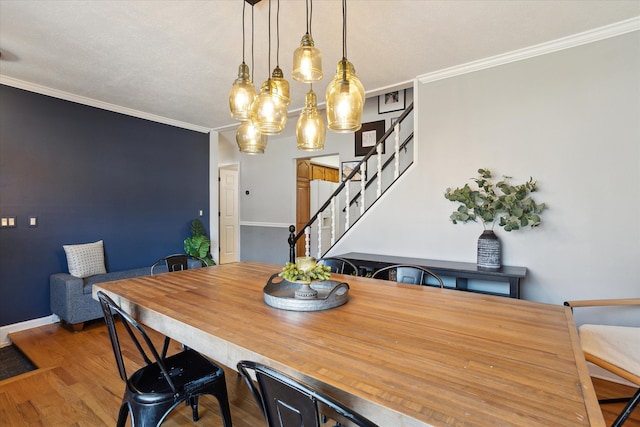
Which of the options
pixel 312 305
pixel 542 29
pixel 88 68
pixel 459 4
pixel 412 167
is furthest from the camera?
pixel 412 167

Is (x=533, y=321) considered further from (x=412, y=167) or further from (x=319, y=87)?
(x=319, y=87)

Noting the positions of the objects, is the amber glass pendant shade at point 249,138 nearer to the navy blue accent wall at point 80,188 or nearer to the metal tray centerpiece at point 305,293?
the metal tray centerpiece at point 305,293

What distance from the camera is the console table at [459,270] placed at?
2.45m

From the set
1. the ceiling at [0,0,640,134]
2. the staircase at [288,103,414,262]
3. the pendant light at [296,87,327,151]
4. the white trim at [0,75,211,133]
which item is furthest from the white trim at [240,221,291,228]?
the pendant light at [296,87,327,151]

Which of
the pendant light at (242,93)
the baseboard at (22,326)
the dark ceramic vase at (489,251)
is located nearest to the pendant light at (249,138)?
the pendant light at (242,93)

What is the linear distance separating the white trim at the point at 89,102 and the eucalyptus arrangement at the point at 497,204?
3.92m

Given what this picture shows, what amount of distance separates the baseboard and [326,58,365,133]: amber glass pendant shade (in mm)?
3892

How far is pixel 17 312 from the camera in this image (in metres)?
3.37

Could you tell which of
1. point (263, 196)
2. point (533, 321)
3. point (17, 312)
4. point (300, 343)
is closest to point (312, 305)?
point (300, 343)

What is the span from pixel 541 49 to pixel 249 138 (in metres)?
2.45

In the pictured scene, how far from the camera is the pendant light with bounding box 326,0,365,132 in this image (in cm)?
157

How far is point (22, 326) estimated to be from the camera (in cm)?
338

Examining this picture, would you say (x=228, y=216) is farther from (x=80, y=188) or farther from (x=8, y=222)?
(x=8, y=222)

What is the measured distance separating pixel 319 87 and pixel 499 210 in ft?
7.11
